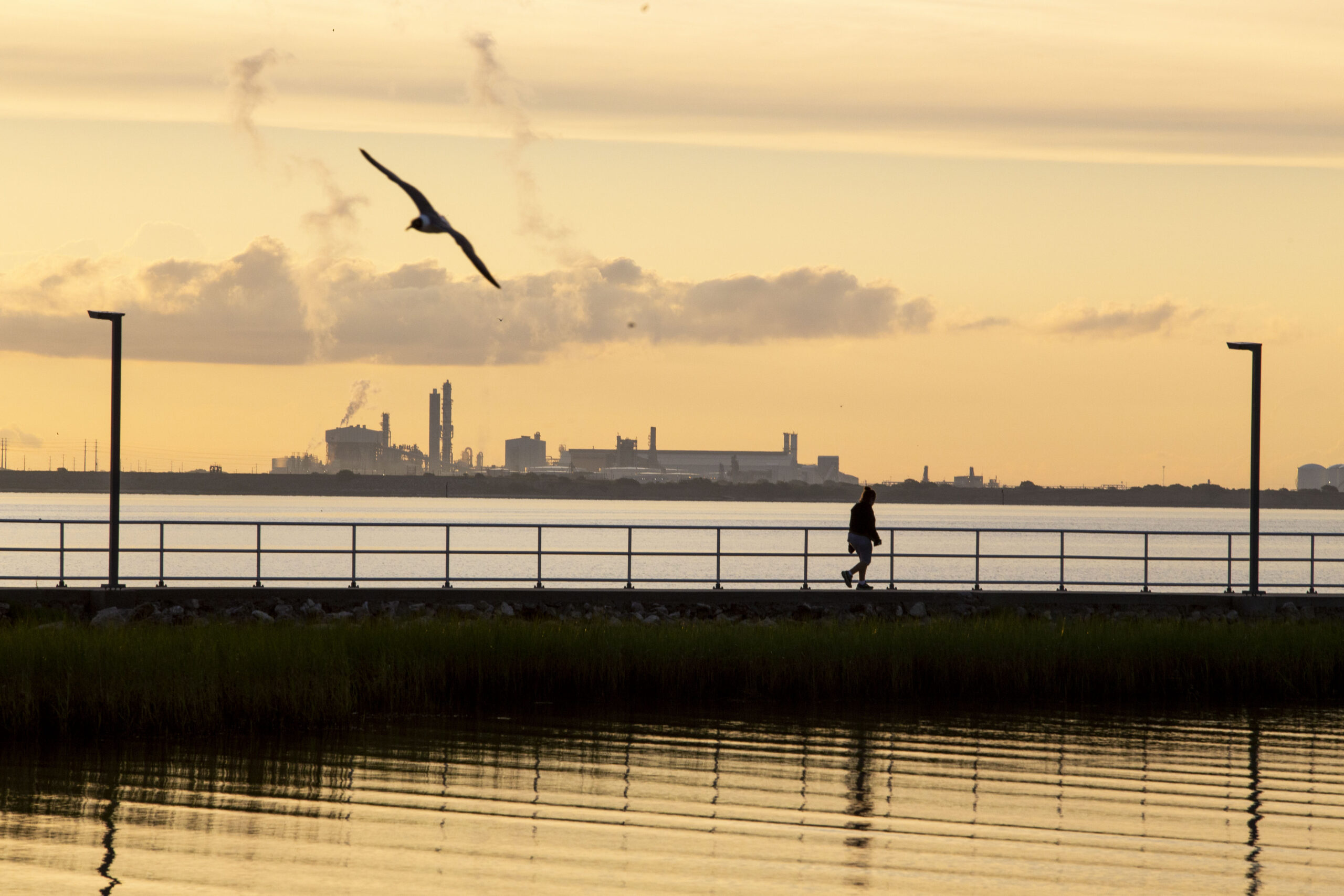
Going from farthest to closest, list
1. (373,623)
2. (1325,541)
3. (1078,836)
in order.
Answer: (1325,541) < (373,623) < (1078,836)

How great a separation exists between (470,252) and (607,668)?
10.2m

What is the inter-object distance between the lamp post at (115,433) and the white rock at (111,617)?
67 cm

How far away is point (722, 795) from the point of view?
13945 mm

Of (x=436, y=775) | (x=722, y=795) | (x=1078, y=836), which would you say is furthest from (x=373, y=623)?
(x=1078, y=836)

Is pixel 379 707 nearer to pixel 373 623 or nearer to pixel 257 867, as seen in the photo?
pixel 373 623

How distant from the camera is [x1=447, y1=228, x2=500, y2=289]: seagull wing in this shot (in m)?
9.90

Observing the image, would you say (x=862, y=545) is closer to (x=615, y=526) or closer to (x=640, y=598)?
(x=640, y=598)

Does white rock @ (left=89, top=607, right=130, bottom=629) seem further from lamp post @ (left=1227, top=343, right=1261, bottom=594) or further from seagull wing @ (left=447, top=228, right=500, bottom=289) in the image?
lamp post @ (left=1227, top=343, right=1261, bottom=594)

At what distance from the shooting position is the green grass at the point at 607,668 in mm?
16688

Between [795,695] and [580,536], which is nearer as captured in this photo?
[795,695]

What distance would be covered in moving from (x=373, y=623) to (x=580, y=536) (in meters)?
126

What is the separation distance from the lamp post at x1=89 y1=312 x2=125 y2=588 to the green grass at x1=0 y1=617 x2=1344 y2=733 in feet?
8.39

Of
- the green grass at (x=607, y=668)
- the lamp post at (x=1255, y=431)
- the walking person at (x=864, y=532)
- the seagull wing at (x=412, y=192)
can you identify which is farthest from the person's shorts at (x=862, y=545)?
the seagull wing at (x=412, y=192)

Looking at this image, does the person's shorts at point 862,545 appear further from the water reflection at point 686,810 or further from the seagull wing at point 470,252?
the seagull wing at point 470,252
